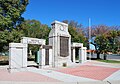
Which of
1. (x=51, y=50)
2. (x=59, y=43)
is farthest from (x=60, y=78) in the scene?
(x=59, y=43)

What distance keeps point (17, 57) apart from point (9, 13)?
677cm

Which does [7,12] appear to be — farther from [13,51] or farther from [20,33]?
[13,51]

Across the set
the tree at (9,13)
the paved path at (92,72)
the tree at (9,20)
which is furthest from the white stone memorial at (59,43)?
the tree at (9,13)

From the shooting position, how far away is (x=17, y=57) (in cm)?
1508

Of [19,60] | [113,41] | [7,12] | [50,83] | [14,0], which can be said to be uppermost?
[14,0]

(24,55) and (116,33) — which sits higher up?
(116,33)

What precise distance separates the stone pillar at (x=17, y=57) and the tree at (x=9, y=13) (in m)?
4.85

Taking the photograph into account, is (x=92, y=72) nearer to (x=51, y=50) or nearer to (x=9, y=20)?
(x=51, y=50)

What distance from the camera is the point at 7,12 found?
19531mm

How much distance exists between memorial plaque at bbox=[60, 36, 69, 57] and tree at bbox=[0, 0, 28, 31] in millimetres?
6139

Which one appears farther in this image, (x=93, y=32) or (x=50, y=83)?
(x=93, y=32)

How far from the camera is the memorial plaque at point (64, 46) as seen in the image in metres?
19.0

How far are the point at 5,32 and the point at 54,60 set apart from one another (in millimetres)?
6338

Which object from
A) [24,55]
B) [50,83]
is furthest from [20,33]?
[50,83]
